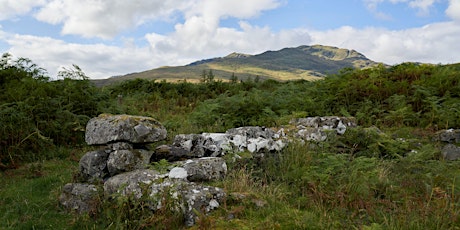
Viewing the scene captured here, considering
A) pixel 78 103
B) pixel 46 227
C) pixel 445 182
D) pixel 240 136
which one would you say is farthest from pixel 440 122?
pixel 78 103

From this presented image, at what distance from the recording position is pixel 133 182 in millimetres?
5766

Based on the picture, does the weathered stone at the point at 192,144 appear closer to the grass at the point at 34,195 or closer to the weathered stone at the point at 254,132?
the weathered stone at the point at 254,132

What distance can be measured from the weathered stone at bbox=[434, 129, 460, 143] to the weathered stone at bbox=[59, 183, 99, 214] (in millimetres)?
8963

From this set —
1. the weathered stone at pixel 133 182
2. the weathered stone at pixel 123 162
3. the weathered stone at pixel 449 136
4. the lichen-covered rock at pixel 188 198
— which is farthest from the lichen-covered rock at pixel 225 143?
the weathered stone at pixel 449 136

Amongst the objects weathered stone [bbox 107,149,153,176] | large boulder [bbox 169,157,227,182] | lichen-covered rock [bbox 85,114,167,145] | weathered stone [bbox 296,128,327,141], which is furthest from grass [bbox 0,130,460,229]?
lichen-covered rock [bbox 85,114,167,145]

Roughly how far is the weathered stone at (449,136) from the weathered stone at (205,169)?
21.6ft

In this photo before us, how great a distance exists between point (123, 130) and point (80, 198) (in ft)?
4.99

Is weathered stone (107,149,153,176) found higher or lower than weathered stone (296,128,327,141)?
lower

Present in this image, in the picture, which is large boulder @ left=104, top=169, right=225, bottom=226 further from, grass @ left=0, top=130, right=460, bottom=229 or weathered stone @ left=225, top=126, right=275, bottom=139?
weathered stone @ left=225, top=126, right=275, bottom=139

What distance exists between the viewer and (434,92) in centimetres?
→ 1191

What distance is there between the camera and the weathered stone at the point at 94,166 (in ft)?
22.1

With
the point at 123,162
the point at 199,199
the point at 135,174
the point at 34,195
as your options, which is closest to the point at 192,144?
the point at 123,162

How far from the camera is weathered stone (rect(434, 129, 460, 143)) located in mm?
9055

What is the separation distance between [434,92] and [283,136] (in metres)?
7.29
